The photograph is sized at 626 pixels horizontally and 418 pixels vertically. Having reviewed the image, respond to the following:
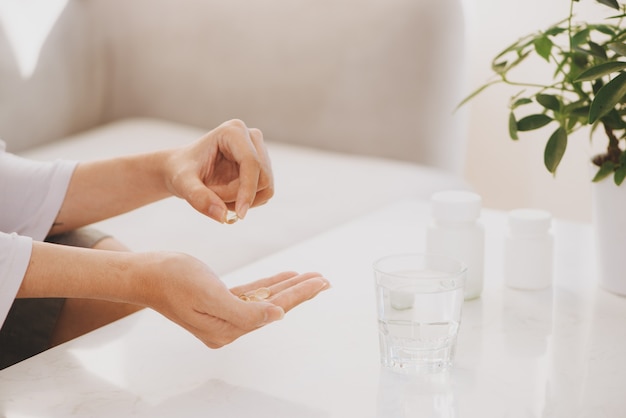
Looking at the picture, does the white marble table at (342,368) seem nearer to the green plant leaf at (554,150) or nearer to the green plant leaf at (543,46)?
the green plant leaf at (554,150)

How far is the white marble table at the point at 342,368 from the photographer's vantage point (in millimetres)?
743

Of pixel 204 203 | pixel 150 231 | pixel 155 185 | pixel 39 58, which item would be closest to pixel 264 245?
pixel 150 231

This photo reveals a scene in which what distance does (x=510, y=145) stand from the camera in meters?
2.23

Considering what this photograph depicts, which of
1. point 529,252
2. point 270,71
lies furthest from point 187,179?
point 270,71

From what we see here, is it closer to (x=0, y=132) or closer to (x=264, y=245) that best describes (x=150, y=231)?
(x=264, y=245)

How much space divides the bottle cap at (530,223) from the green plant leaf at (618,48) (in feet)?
0.69

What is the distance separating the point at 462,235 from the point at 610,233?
0.17 meters

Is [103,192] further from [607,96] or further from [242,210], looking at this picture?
[607,96]

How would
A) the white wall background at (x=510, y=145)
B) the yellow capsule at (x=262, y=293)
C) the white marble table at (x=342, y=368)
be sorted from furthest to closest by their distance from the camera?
the white wall background at (x=510, y=145)
the yellow capsule at (x=262, y=293)
the white marble table at (x=342, y=368)

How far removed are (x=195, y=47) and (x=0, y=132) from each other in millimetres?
492

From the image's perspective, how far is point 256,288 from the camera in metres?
0.88

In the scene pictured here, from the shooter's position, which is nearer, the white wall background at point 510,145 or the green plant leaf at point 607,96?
the green plant leaf at point 607,96

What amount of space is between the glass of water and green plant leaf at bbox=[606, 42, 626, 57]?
0.27 m

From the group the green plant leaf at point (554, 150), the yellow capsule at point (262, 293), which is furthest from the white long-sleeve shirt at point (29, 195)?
the green plant leaf at point (554, 150)
